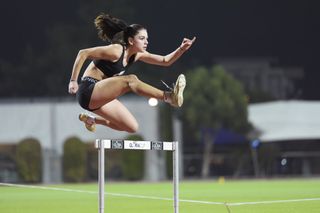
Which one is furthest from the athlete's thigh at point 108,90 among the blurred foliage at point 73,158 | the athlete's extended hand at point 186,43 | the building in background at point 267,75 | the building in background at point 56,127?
the building in background at point 267,75

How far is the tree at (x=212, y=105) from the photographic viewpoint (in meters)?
56.1

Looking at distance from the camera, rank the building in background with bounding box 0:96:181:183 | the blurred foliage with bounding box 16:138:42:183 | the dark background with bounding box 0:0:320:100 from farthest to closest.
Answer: the dark background with bounding box 0:0:320:100, the building in background with bounding box 0:96:181:183, the blurred foliage with bounding box 16:138:42:183

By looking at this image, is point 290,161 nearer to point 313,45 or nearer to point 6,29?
point 313,45

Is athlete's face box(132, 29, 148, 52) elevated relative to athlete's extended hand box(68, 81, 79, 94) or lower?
elevated

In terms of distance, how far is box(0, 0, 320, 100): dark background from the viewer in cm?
8519

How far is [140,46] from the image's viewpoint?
10852 millimetres

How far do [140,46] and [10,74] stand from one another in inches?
2712

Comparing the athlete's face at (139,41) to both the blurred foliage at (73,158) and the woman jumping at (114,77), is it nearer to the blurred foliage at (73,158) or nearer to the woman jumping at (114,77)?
the woman jumping at (114,77)

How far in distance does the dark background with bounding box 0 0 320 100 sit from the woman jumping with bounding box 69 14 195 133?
70409 mm

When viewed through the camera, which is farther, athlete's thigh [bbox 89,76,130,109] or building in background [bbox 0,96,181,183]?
building in background [bbox 0,96,181,183]

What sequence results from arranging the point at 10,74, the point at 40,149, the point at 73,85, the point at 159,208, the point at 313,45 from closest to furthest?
1. the point at 73,85
2. the point at 159,208
3. the point at 40,149
4. the point at 10,74
5. the point at 313,45

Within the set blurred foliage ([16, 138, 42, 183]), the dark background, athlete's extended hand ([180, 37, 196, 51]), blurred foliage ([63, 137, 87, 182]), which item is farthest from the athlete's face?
the dark background

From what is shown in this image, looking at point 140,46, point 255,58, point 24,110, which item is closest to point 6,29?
point 255,58

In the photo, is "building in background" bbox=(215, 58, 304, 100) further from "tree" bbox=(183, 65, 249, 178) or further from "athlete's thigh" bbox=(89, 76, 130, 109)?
"athlete's thigh" bbox=(89, 76, 130, 109)
